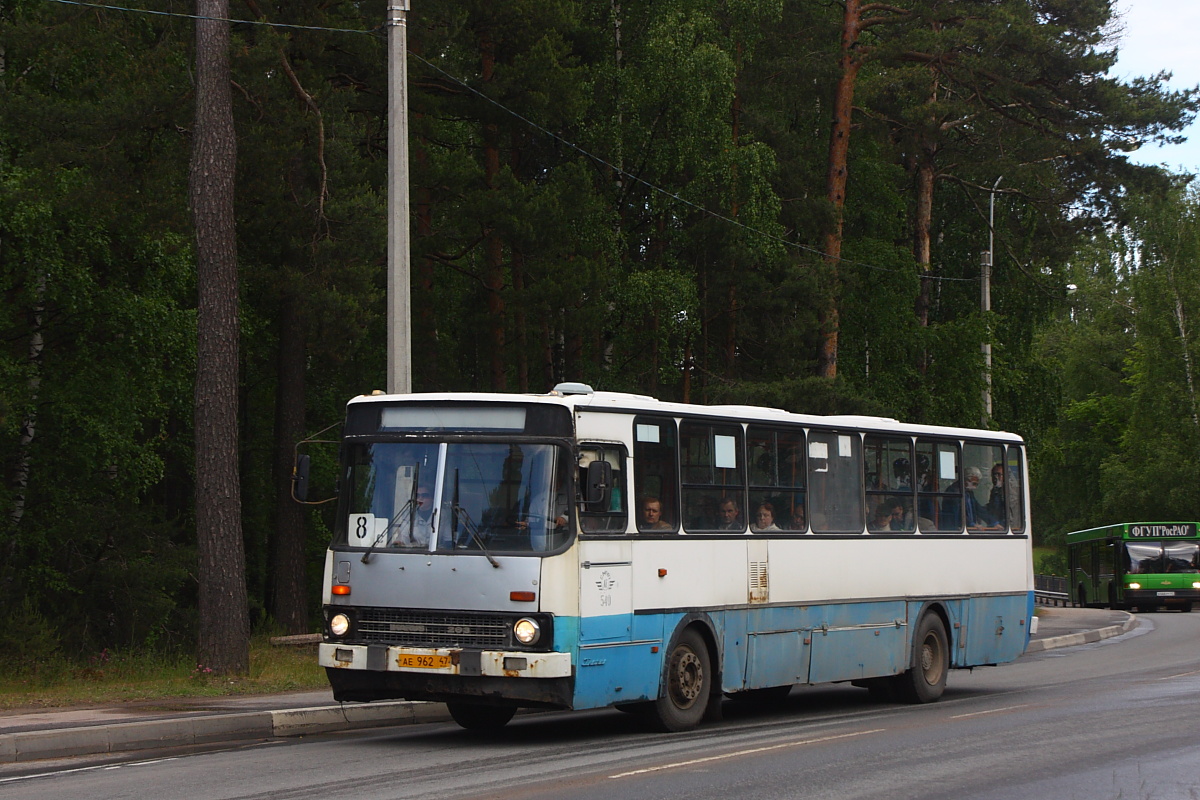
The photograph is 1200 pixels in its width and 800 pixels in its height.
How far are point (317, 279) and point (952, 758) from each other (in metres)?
17.5

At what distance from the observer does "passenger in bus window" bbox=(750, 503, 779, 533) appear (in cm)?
1550

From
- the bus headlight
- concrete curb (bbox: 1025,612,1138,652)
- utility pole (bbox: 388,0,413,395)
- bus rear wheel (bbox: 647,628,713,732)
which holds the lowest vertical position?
concrete curb (bbox: 1025,612,1138,652)

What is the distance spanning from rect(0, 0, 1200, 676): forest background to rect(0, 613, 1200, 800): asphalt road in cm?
796

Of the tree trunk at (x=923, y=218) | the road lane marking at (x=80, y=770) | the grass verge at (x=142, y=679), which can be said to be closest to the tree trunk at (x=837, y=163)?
the tree trunk at (x=923, y=218)

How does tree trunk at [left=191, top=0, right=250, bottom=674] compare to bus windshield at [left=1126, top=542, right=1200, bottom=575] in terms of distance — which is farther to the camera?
bus windshield at [left=1126, top=542, right=1200, bottom=575]

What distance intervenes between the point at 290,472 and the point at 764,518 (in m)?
15.9

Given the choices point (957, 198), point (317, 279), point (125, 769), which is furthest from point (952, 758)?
point (957, 198)

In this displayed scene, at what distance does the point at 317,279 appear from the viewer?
27109 millimetres

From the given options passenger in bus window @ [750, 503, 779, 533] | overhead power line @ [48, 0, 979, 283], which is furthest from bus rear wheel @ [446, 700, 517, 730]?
overhead power line @ [48, 0, 979, 283]

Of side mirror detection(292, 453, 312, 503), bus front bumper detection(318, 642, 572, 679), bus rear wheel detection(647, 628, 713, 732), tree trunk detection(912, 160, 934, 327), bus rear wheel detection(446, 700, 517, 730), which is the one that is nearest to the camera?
bus front bumper detection(318, 642, 572, 679)

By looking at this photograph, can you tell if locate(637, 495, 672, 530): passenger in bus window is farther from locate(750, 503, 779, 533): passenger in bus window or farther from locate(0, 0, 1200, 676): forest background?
locate(0, 0, 1200, 676): forest background

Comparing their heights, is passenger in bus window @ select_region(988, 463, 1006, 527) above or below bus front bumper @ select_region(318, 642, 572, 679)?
above

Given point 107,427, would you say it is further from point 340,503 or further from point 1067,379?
point 1067,379

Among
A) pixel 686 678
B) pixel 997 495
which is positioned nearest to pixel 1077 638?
pixel 997 495
